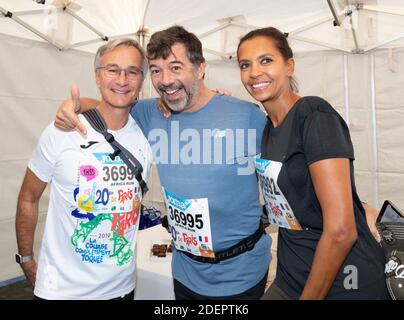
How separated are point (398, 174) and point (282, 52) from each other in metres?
3.24

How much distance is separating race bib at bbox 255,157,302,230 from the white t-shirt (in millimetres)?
585

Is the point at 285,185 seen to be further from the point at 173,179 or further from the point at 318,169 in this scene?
the point at 173,179

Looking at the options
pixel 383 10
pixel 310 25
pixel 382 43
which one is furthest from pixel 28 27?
pixel 382 43

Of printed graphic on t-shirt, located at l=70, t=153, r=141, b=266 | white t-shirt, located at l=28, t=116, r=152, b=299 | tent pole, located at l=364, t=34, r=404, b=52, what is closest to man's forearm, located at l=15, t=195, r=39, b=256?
A: white t-shirt, located at l=28, t=116, r=152, b=299

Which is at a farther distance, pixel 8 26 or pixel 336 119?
pixel 8 26

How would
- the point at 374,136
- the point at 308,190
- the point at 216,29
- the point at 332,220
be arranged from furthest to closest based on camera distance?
the point at 216,29 → the point at 374,136 → the point at 308,190 → the point at 332,220

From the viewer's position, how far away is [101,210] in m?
1.38

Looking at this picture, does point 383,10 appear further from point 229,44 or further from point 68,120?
point 68,120

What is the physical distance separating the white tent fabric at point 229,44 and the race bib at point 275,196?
289 centimetres

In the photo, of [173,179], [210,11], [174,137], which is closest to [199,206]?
[173,179]

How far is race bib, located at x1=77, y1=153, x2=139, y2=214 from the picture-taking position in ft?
4.53

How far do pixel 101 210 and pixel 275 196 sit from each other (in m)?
0.73

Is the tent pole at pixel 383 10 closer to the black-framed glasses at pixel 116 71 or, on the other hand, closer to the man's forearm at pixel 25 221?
the black-framed glasses at pixel 116 71

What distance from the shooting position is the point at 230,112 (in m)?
1.51
